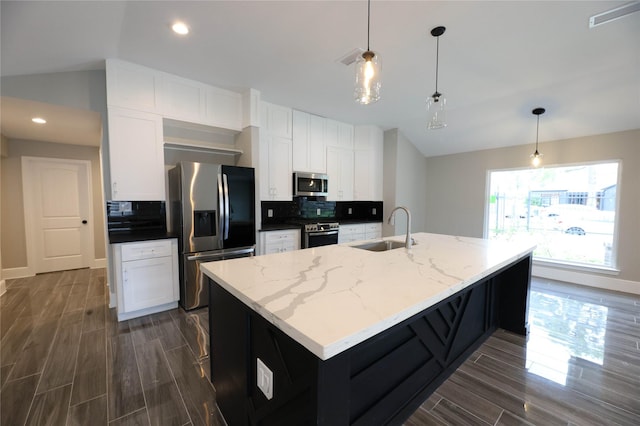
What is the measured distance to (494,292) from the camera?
2537 mm

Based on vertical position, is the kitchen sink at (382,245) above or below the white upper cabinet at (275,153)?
below

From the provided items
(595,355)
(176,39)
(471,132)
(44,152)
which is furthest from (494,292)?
(44,152)

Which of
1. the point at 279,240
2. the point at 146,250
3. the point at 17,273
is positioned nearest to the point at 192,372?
the point at 146,250

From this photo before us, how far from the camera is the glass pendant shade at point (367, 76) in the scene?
160 cm

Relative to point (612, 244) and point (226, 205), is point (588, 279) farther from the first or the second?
point (226, 205)

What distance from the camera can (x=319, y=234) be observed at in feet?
13.2

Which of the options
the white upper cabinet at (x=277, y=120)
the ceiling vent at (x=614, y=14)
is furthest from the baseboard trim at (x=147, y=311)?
the ceiling vent at (x=614, y=14)

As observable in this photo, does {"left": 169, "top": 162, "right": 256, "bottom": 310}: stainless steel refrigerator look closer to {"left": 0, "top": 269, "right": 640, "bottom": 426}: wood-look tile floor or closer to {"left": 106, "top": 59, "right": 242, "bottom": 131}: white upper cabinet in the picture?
{"left": 0, "top": 269, "right": 640, "bottom": 426}: wood-look tile floor

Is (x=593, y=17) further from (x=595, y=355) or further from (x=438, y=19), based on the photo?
(x=595, y=355)

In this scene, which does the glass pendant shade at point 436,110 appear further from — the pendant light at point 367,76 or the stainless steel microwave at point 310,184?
the stainless steel microwave at point 310,184

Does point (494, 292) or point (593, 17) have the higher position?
point (593, 17)

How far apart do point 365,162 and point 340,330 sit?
450cm

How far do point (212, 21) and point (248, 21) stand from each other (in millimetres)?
302

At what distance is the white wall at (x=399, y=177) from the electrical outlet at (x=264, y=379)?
414cm
